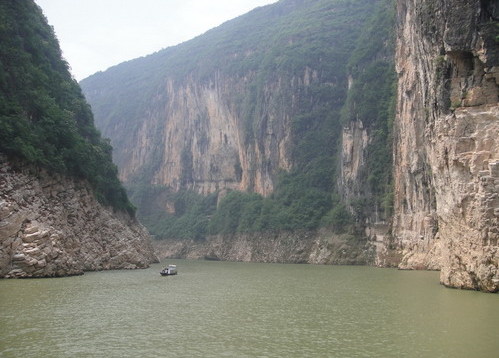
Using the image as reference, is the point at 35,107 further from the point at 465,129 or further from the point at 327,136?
the point at 327,136

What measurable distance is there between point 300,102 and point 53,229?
213 ft

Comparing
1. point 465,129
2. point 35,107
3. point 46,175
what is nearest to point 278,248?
point 46,175

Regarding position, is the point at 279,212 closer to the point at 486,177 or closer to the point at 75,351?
the point at 486,177

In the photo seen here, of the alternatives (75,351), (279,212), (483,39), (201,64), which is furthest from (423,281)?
(201,64)

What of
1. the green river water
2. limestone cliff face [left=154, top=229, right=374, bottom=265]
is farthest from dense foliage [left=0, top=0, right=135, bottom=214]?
limestone cliff face [left=154, top=229, right=374, bottom=265]

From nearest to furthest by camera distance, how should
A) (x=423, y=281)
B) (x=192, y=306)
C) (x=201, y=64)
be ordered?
(x=192, y=306) < (x=423, y=281) < (x=201, y=64)

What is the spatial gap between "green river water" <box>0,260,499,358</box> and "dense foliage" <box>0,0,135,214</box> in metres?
11.8

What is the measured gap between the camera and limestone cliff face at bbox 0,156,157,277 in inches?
1339

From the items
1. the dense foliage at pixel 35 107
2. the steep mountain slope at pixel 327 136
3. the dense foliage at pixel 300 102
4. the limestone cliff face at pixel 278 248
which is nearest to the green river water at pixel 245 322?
the steep mountain slope at pixel 327 136

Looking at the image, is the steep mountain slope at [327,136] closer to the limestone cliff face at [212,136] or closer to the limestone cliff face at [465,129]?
the limestone cliff face at [465,129]

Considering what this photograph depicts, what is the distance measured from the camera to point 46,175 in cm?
4066

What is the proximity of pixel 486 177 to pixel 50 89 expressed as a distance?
3765 centimetres

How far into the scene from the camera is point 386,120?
70.4m

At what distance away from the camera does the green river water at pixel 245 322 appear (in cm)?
1548
